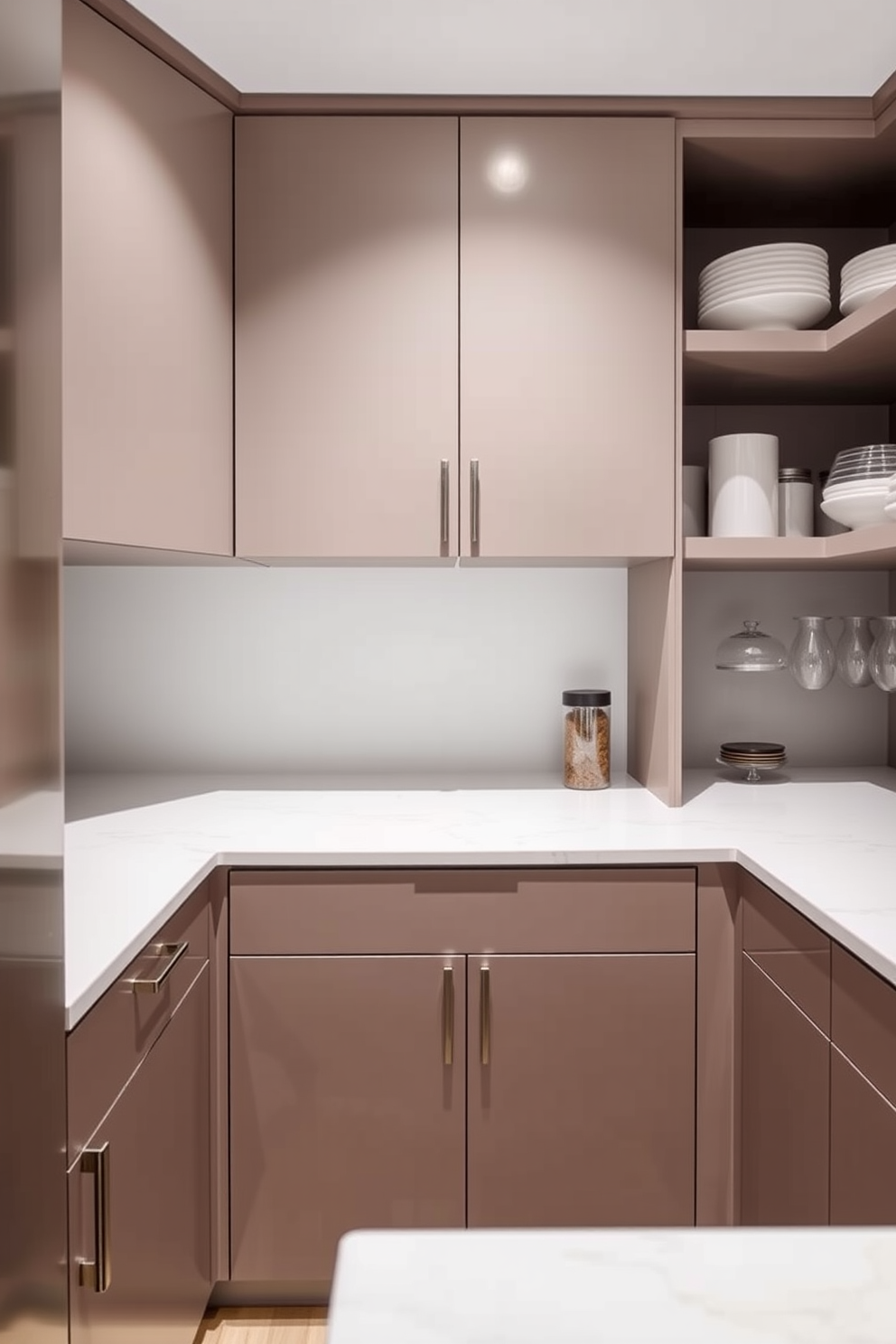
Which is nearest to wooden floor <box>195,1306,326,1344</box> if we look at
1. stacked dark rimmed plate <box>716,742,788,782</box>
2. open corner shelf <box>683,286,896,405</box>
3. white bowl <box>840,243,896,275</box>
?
stacked dark rimmed plate <box>716,742,788,782</box>

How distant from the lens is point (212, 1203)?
168 cm

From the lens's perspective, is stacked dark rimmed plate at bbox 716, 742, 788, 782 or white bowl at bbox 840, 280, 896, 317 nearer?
white bowl at bbox 840, 280, 896, 317

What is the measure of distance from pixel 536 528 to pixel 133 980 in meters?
1.18

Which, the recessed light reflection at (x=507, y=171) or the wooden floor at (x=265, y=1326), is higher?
the recessed light reflection at (x=507, y=171)

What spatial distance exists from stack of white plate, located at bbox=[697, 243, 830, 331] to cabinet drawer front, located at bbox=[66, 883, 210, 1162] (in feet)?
5.27

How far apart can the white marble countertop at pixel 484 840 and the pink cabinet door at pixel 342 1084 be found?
0.21 meters

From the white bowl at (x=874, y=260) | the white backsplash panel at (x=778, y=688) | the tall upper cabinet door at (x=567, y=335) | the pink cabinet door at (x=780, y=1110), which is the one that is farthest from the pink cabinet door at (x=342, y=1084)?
the white bowl at (x=874, y=260)

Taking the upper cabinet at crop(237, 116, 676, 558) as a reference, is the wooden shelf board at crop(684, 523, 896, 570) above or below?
below

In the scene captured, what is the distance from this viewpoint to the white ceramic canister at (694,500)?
2156mm

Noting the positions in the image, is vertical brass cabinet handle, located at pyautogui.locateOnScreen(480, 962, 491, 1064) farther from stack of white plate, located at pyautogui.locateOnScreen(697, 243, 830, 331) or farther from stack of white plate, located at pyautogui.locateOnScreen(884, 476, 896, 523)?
stack of white plate, located at pyautogui.locateOnScreen(697, 243, 830, 331)

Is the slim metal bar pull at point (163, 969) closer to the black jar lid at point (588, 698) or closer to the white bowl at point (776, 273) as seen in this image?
the black jar lid at point (588, 698)

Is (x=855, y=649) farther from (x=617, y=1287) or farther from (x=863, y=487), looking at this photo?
(x=617, y=1287)

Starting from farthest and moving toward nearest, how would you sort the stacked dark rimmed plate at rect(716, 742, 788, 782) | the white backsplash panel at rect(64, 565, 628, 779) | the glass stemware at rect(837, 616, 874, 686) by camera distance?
the white backsplash panel at rect(64, 565, 628, 779) < the stacked dark rimmed plate at rect(716, 742, 788, 782) < the glass stemware at rect(837, 616, 874, 686)

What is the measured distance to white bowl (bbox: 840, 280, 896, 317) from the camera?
1.87 metres
